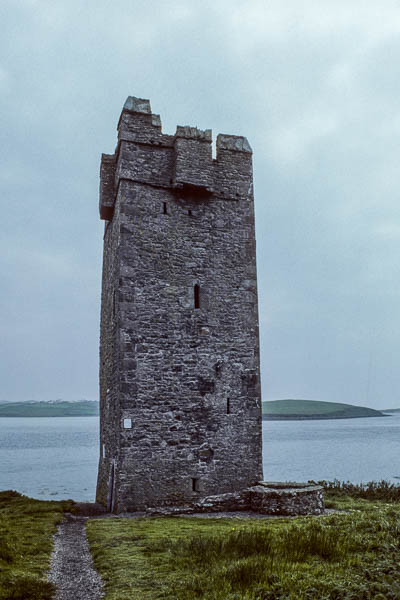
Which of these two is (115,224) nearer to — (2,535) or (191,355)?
(191,355)

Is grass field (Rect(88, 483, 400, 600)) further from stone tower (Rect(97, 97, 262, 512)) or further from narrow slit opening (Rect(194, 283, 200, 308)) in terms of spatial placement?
narrow slit opening (Rect(194, 283, 200, 308))

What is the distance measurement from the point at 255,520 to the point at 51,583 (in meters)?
5.84

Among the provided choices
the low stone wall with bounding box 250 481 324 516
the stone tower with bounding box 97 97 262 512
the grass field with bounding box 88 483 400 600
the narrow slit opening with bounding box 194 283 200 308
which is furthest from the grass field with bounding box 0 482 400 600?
the narrow slit opening with bounding box 194 283 200 308

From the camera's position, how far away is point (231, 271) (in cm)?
1653

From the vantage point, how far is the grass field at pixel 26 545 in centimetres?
692

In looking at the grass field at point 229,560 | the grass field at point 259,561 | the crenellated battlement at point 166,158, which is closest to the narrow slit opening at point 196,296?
the crenellated battlement at point 166,158

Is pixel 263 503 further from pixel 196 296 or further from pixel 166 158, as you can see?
pixel 166 158

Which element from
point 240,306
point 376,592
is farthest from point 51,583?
point 240,306

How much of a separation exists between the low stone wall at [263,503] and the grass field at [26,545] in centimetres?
291

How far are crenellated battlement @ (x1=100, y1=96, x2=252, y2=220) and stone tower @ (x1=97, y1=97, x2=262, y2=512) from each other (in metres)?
0.03

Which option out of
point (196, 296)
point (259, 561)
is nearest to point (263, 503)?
point (196, 296)

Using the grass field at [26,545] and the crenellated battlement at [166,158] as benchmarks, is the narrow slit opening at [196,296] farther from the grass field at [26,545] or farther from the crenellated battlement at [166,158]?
the grass field at [26,545]

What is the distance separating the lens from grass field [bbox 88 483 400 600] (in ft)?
19.9

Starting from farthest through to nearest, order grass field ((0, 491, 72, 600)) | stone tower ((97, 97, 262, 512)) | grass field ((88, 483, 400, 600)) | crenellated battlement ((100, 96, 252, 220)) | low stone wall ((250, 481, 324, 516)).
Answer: crenellated battlement ((100, 96, 252, 220)) < stone tower ((97, 97, 262, 512)) < low stone wall ((250, 481, 324, 516)) < grass field ((0, 491, 72, 600)) < grass field ((88, 483, 400, 600))
